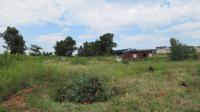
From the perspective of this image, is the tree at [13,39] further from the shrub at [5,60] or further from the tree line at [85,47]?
the shrub at [5,60]

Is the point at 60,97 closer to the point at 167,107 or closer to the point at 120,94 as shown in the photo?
the point at 120,94

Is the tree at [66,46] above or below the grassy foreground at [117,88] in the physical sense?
above

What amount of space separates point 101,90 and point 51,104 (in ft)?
8.20

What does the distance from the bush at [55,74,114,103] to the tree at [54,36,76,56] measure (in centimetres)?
3463

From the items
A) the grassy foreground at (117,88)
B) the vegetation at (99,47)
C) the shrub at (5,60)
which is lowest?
the grassy foreground at (117,88)

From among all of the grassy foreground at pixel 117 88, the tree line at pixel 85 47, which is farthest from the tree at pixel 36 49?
the grassy foreground at pixel 117 88

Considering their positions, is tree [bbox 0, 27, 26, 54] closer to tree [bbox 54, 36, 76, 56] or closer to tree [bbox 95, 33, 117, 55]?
tree [bbox 54, 36, 76, 56]

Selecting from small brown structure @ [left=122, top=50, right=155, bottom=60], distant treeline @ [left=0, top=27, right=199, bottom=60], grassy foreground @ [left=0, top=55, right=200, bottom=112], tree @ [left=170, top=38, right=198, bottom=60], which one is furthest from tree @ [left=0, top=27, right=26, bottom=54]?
grassy foreground @ [left=0, top=55, right=200, bottom=112]

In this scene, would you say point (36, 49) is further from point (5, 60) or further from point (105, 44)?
point (5, 60)

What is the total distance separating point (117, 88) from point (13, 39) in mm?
30207

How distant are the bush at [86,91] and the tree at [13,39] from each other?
29984mm

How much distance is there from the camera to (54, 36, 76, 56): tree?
48938mm

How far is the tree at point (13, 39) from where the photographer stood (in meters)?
43.2

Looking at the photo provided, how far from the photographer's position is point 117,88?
14.9m
